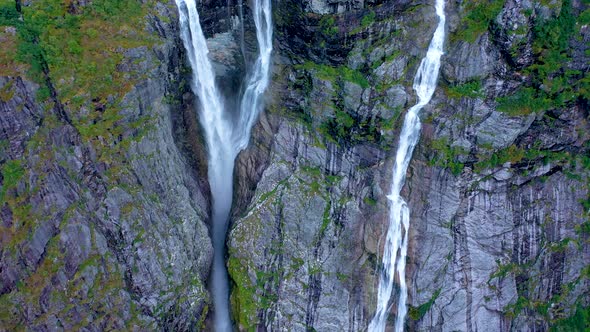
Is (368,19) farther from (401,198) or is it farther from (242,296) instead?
(242,296)

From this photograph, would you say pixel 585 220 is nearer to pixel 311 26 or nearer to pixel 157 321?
pixel 311 26

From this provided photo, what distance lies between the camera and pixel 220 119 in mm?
33406

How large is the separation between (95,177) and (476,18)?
21.3m

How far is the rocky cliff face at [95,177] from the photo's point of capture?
26000mm

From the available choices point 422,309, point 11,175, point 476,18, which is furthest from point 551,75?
point 11,175

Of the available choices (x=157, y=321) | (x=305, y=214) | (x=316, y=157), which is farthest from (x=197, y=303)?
(x=316, y=157)

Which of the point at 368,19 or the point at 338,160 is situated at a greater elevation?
the point at 368,19

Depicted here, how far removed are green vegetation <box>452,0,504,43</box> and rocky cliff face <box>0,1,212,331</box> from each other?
15544 millimetres

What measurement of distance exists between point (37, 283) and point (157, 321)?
5.99m

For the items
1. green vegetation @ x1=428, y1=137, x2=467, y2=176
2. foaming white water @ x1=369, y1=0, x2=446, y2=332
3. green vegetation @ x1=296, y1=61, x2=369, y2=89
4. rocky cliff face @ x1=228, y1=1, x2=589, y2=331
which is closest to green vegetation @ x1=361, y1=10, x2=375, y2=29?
rocky cliff face @ x1=228, y1=1, x2=589, y2=331

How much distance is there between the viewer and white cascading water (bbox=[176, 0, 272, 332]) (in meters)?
31.5

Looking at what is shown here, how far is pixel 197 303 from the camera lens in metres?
29.7

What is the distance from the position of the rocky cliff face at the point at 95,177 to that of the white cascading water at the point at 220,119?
127cm

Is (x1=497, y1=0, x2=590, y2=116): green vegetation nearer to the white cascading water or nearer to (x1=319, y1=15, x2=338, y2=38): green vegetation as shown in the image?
(x1=319, y1=15, x2=338, y2=38): green vegetation
